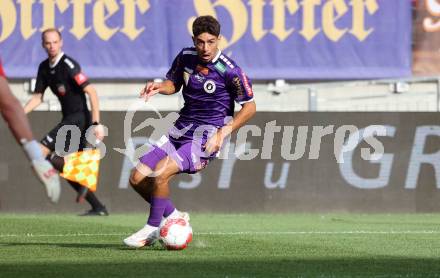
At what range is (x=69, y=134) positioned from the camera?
49.1ft

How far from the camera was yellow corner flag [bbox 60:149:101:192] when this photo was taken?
14.7 m

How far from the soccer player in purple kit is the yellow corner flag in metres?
3.71

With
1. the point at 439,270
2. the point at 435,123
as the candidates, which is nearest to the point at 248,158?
the point at 435,123

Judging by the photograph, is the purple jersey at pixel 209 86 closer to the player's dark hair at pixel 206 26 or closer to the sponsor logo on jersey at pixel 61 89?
the player's dark hair at pixel 206 26

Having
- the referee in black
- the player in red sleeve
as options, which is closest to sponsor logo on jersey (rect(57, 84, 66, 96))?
the referee in black

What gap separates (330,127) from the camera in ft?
57.4

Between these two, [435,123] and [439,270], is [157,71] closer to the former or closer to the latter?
[435,123]

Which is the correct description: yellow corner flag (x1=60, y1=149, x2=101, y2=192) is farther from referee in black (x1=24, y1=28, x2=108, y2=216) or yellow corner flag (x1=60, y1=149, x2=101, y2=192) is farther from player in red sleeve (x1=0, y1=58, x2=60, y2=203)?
player in red sleeve (x1=0, y1=58, x2=60, y2=203)

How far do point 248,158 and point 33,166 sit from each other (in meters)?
9.82

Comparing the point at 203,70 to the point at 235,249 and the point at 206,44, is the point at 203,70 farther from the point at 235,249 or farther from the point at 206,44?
the point at 235,249

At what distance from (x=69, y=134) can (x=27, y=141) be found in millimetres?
7371

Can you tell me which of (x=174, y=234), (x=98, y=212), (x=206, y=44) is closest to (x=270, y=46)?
(x=98, y=212)

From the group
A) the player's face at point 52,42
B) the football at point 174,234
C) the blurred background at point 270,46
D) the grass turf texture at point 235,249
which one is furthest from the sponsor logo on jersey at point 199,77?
the blurred background at point 270,46

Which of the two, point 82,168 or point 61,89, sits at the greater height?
point 61,89
